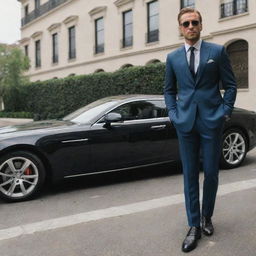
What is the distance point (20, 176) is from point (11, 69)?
2416 centimetres

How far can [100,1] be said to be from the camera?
28.2 m

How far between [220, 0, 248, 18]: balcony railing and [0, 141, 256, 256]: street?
13.5 metres

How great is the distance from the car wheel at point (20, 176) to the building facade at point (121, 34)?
13826mm

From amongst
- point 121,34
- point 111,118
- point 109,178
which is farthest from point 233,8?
point 111,118

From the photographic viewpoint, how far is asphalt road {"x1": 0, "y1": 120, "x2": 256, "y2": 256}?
3.62 m

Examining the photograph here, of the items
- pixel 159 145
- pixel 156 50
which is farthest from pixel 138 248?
pixel 156 50

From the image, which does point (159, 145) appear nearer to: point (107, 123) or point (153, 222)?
point (107, 123)

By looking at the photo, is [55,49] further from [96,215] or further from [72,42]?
[96,215]

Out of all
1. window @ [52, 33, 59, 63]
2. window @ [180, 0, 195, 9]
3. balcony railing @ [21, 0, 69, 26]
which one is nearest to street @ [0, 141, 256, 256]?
window @ [180, 0, 195, 9]

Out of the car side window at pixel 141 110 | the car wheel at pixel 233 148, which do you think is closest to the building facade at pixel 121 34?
the car wheel at pixel 233 148

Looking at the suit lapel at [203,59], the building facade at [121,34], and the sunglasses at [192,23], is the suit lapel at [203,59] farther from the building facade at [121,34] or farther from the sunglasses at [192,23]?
the building facade at [121,34]

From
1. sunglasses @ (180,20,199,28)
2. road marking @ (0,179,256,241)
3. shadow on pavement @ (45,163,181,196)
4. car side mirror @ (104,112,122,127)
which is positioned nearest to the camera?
sunglasses @ (180,20,199,28)

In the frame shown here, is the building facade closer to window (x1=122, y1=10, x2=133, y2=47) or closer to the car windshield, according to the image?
window (x1=122, y1=10, x2=133, y2=47)

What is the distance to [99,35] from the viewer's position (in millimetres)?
28812
